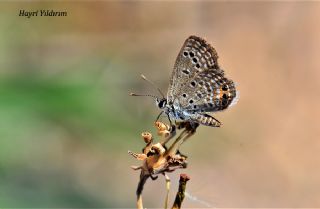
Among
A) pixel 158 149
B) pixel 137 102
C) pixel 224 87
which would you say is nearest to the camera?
pixel 158 149

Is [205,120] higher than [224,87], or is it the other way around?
[224,87]

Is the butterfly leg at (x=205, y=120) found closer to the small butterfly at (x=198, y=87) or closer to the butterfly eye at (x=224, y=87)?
the small butterfly at (x=198, y=87)

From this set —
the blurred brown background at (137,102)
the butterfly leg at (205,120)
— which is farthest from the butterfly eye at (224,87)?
the blurred brown background at (137,102)

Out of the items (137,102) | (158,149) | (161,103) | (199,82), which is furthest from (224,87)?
(137,102)

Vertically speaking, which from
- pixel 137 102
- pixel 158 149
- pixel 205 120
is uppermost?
pixel 137 102

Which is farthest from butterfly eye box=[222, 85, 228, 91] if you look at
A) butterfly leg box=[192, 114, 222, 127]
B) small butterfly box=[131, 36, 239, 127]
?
butterfly leg box=[192, 114, 222, 127]

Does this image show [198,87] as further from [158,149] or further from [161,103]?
[158,149]

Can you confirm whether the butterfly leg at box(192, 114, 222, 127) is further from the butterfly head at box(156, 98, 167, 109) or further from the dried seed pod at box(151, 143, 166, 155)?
the dried seed pod at box(151, 143, 166, 155)
